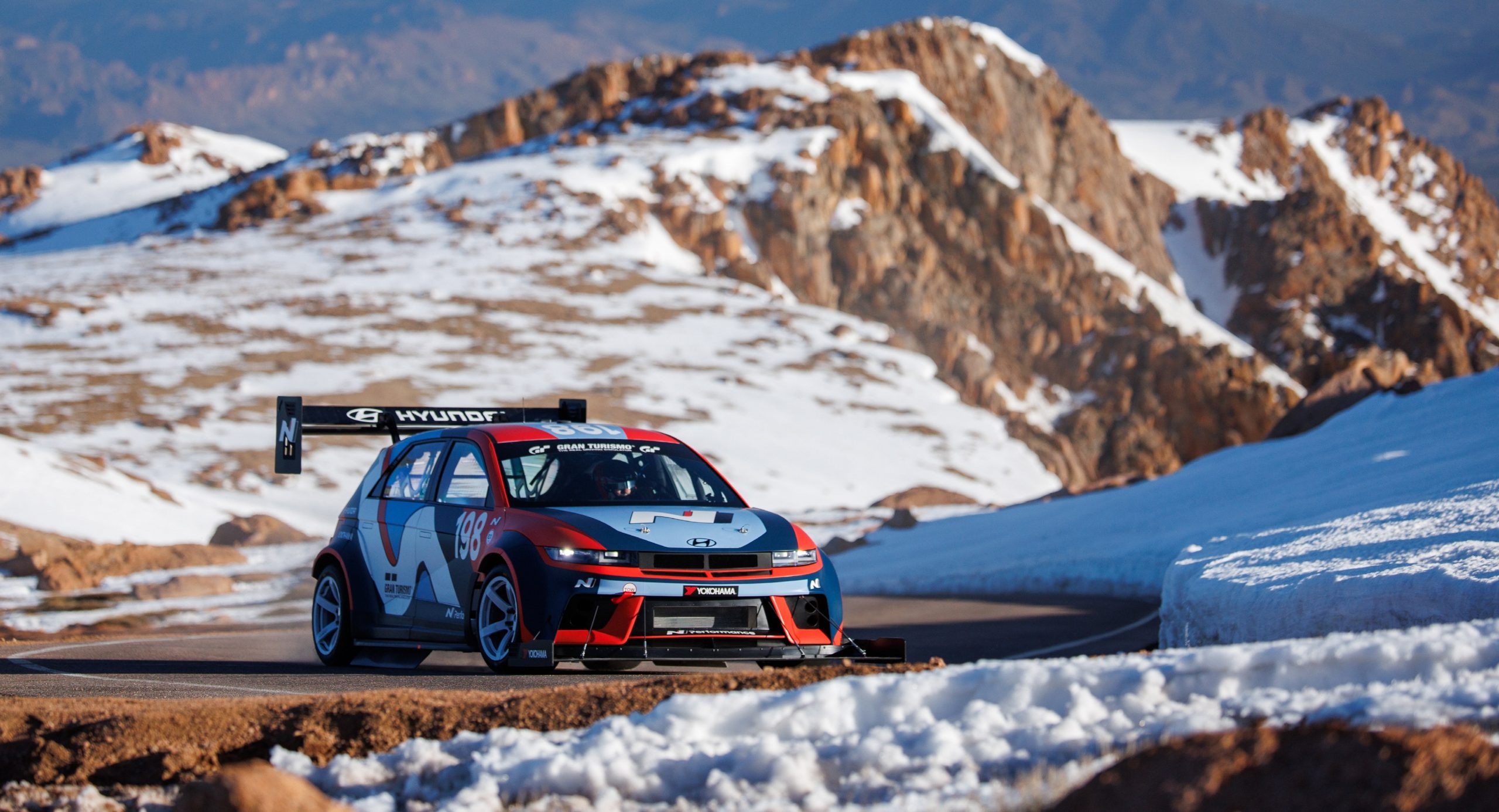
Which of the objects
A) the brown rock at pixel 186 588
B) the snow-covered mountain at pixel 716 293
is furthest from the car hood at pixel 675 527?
the snow-covered mountain at pixel 716 293

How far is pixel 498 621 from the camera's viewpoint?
824 centimetres

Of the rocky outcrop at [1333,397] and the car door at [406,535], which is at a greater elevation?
the rocky outcrop at [1333,397]

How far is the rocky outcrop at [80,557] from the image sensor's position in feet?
72.6

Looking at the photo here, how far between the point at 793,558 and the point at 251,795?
438 cm

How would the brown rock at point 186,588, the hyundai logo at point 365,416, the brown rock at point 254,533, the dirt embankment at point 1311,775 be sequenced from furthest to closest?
the brown rock at point 254,533 → the brown rock at point 186,588 → the hyundai logo at point 365,416 → the dirt embankment at point 1311,775

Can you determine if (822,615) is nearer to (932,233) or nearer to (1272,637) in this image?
(1272,637)

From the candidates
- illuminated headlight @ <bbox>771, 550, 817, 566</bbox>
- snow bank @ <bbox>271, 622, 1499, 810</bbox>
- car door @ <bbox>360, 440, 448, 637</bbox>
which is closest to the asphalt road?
car door @ <bbox>360, 440, 448, 637</bbox>

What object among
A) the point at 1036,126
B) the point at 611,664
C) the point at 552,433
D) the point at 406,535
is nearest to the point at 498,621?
the point at 611,664

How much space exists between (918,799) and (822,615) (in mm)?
3864

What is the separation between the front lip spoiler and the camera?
7742mm

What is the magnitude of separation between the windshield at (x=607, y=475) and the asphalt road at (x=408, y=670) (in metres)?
1.00

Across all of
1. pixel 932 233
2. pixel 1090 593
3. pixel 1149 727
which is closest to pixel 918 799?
pixel 1149 727

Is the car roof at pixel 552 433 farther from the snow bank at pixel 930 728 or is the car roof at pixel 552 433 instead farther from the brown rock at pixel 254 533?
the brown rock at pixel 254 533

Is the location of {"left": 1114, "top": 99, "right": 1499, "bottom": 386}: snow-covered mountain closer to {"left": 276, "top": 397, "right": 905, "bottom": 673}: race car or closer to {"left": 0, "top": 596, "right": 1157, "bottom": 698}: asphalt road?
{"left": 0, "top": 596, "right": 1157, "bottom": 698}: asphalt road
